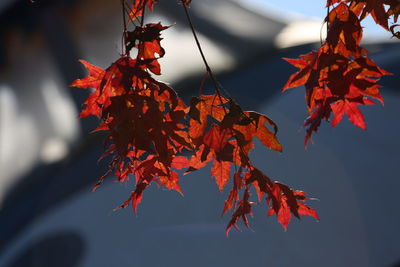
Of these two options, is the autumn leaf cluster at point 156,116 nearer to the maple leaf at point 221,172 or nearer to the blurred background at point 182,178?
the maple leaf at point 221,172

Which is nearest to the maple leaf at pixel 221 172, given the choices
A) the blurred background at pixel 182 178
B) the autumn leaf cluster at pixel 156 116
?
the autumn leaf cluster at pixel 156 116

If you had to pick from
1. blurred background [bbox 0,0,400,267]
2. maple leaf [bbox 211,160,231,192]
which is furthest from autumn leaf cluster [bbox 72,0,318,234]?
blurred background [bbox 0,0,400,267]

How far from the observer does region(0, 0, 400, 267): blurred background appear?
333 centimetres

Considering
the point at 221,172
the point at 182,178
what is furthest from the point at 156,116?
the point at 182,178

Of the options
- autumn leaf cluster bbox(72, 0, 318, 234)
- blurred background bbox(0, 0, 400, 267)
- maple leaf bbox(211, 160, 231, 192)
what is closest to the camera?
autumn leaf cluster bbox(72, 0, 318, 234)

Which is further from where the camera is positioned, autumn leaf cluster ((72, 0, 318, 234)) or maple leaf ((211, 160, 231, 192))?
maple leaf ((211, 160, 231, 192))

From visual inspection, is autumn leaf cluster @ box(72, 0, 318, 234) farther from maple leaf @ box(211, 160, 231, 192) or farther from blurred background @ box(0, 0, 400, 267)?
blurred background @ box(0, 0, 400, 267)

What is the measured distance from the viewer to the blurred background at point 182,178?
3.33 metres

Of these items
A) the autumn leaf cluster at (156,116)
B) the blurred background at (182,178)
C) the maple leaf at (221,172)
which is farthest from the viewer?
the blurred background at (182,178)

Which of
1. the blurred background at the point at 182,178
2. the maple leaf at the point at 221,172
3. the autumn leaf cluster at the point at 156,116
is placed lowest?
the blurred background at the point at 182,178

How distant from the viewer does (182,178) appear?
11.9 feet

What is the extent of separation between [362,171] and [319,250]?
2.29 ft

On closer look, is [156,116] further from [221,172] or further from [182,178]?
[182,178]

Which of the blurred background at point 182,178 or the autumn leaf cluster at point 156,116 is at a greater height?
the autumn leaf cluster at point 156,116
